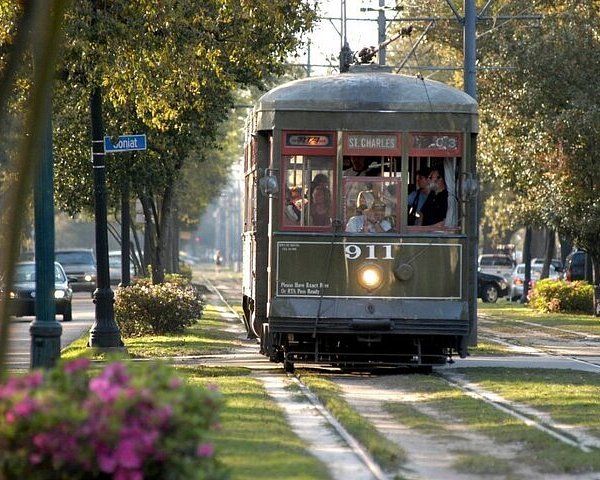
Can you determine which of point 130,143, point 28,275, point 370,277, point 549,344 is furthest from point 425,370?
point 28,275

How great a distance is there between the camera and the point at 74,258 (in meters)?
56.6

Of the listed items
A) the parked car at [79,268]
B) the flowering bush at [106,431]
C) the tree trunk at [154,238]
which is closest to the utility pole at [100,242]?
the tree trunk at [154,238]

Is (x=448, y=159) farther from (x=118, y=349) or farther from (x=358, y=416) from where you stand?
(x=118, y=349)

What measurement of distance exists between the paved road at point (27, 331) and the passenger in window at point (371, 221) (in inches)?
168

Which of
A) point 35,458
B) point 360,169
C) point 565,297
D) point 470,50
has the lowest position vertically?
point 565,297

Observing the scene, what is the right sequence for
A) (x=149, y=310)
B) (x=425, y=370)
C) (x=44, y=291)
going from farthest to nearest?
(x=149, y=310) → (x=425, y=370) → (x=44, y=291)

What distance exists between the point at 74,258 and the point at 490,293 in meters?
15.3

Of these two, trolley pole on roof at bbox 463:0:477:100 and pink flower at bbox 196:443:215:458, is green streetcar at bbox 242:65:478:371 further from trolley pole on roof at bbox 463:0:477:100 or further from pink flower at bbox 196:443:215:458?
pink flower at bbox 196:443:215:458

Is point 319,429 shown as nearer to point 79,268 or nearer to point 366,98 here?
point 366,98

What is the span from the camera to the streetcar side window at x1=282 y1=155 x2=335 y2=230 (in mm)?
18734

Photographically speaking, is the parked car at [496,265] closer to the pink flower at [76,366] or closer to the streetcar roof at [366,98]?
the streetcar roof at [366,98]

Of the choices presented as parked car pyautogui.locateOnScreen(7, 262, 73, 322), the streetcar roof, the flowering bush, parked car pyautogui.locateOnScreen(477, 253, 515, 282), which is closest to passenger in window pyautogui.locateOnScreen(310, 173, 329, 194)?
the streetcar roof

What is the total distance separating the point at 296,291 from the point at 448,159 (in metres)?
2.47

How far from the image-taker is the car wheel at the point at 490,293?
56.0m
